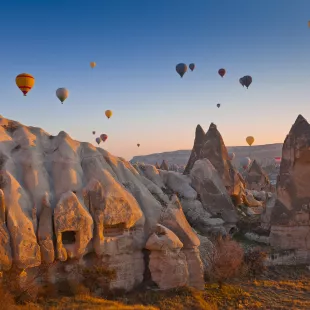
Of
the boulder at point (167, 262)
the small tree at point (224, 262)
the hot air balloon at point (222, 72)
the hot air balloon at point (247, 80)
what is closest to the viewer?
the boulder at point (167, 262)

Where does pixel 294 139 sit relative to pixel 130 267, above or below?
above

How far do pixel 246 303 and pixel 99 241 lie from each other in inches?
269

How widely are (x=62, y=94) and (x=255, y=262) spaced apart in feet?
61.7

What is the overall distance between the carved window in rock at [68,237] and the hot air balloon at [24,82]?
1273cm

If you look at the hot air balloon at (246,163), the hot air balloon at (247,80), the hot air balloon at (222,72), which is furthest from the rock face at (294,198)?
the hot air balloon at (246,163)

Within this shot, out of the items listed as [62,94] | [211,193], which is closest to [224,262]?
[211,193]

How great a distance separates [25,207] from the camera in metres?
14.2

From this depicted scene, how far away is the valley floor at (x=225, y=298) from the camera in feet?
43.3

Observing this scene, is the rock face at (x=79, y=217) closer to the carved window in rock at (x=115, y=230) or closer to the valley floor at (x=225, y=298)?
the carved window in rock at (x=115, y=230)

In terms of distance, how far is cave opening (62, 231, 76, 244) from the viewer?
14773 millimetres

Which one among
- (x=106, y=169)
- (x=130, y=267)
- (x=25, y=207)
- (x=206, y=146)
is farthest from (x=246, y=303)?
(x=206, y=146)

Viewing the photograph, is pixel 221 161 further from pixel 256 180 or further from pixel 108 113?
pixel 256 180

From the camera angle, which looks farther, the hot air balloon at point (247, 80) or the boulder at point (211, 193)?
the hot air balloon at point (247, 80)

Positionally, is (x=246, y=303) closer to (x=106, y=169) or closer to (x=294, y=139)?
(x=106, y=169)
